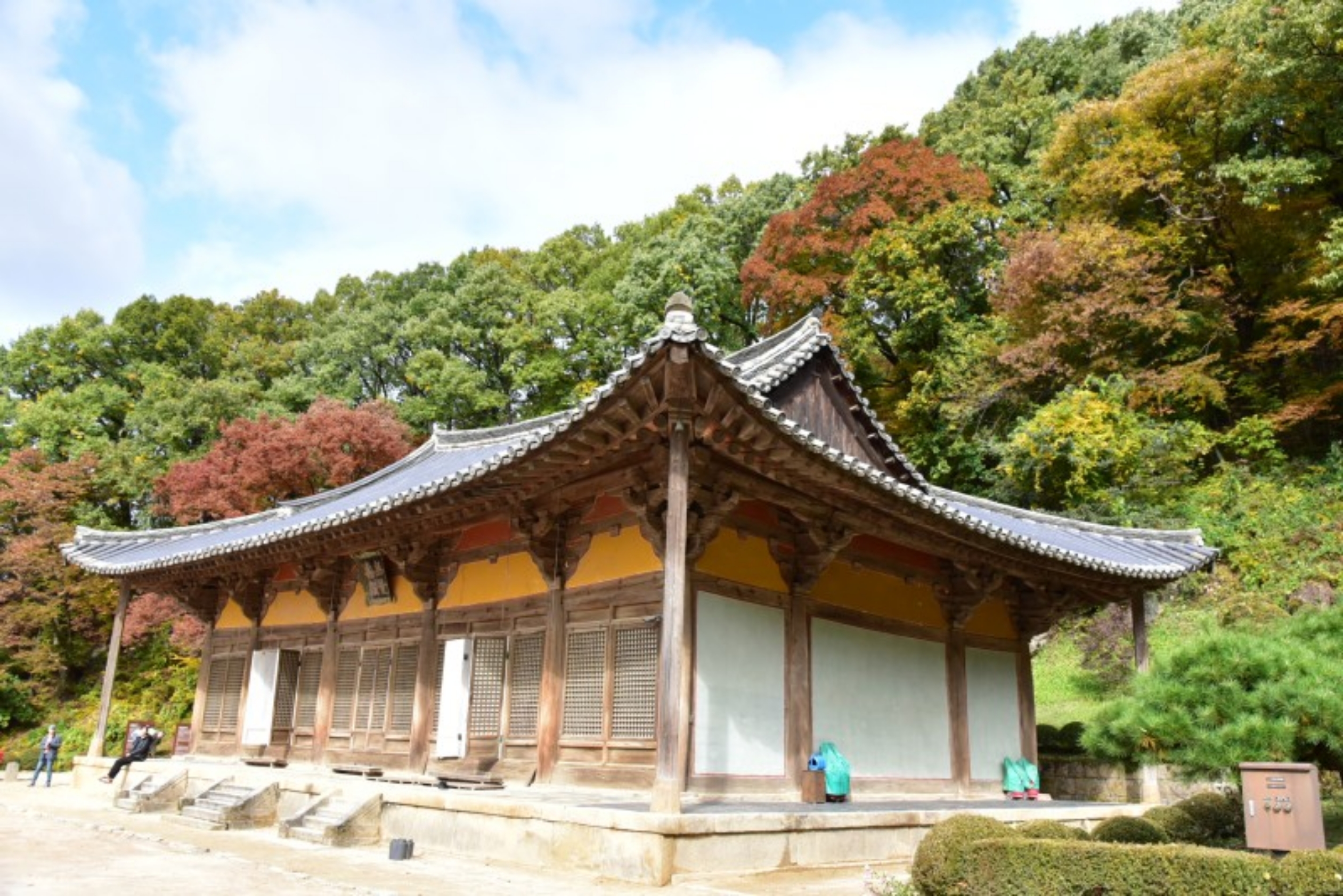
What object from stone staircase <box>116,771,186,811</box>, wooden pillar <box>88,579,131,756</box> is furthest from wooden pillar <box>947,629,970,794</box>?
wooden pillar <box>88,579,131,756</box>

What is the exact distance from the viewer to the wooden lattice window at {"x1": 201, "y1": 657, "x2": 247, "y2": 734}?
18.4 meters

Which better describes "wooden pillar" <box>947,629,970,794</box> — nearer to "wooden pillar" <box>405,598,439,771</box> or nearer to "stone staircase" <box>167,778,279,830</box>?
"wooden pillar" <box>405,598,439,771</box>

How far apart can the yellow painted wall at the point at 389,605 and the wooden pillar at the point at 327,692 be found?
324 millimetres

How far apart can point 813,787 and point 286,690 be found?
399 inches

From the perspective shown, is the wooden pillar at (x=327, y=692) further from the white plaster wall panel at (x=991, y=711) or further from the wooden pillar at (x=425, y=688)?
the white plaster wall panel at (x=991, y=711)

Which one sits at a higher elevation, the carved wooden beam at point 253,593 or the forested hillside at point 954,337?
the forested hillside at point 954,337

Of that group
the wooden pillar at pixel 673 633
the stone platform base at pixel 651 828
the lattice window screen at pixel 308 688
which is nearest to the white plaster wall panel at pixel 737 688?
the stone platform base at pixel 651 828

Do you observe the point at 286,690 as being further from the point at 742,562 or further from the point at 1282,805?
the point at 1282,805

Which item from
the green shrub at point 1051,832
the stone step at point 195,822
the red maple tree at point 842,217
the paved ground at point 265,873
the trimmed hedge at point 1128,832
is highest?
the red maple tree at point 842,217

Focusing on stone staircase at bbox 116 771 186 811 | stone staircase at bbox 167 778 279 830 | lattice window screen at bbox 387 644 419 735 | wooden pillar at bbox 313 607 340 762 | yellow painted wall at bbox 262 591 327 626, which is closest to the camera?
stone staircase at bbox 167 778 279 830

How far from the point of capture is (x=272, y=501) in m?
31.6

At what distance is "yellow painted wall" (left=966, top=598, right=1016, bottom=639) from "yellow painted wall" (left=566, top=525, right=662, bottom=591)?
6.36 meters

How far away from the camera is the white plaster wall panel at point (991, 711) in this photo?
48.5 ft

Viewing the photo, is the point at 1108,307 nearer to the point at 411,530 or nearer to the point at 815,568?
the point at 815,568
